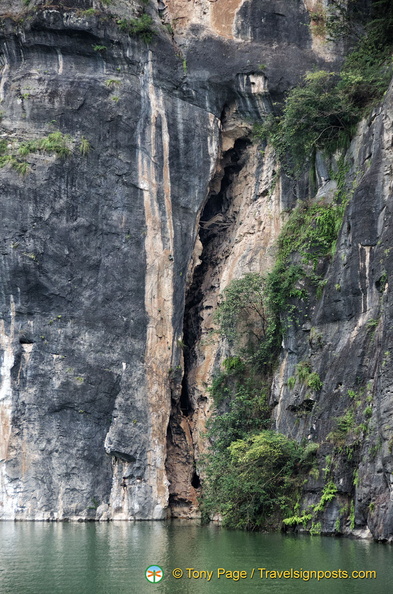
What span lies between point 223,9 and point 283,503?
16.6 meters

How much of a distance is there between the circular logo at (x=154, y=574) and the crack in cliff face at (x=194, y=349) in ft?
42.0

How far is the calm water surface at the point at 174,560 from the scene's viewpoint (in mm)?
10141

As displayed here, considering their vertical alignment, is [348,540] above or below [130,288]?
below

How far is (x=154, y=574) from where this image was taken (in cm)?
1113

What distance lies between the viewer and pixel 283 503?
18.0m

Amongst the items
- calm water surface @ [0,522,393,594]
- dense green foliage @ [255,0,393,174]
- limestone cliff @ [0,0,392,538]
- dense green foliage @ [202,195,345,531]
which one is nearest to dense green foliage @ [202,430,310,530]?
dense green foliage @ [202,195,345,531]

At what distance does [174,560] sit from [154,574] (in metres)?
1.32

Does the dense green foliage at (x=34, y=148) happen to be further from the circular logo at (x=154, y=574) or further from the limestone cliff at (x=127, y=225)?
the circular logo at (x=154, y=574)

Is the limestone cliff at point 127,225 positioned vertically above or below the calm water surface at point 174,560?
above

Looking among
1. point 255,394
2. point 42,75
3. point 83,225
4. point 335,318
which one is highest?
point 42,75

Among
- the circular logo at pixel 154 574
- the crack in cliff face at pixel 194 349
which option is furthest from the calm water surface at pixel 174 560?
the crack in cliff face at pixel 194 349

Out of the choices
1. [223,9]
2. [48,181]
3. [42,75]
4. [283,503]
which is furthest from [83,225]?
[283,503]

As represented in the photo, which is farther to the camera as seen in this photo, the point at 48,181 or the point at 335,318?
the point at 48,181

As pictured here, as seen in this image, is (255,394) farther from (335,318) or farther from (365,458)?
(365,458)
